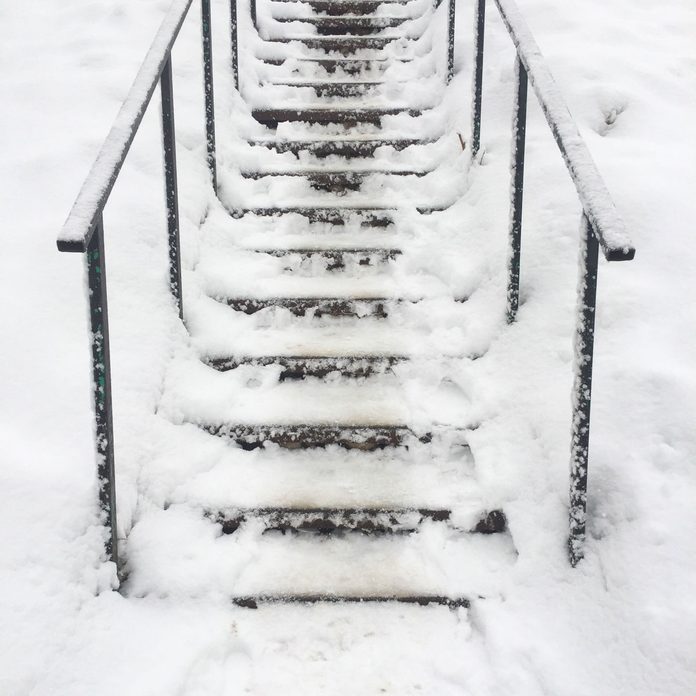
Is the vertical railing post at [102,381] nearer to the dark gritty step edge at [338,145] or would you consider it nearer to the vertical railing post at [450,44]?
the dark gritty step edge at [338,145]

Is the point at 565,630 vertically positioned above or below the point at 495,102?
below

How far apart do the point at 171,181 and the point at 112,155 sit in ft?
2.24

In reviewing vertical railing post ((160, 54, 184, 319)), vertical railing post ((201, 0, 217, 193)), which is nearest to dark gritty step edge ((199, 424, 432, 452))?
vertical railing post ((160, 54, 184, 319))

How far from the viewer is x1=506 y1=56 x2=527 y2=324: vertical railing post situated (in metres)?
2.45

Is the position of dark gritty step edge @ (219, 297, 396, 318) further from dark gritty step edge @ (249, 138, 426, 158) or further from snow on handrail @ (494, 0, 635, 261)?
dark gritty step edge @ (249, 138, 426, 158)

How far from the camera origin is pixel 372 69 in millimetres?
4152

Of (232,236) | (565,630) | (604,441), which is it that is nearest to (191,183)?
(232,236)

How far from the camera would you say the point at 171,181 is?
2.52m

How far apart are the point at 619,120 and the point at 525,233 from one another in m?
0.83

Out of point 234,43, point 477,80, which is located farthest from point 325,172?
point 234,43

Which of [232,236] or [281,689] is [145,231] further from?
[281,689]

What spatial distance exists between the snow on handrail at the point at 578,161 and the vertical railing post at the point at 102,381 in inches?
39.8

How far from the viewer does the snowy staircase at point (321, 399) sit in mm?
2012

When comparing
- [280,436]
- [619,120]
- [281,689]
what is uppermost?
[619,120]
